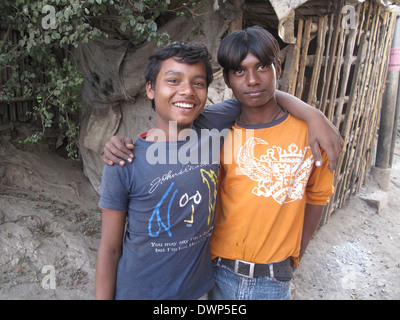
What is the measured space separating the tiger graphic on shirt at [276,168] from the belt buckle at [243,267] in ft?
1.04

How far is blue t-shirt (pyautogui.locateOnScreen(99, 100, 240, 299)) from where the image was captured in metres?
1.38

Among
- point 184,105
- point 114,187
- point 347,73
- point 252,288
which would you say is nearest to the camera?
point 114,187

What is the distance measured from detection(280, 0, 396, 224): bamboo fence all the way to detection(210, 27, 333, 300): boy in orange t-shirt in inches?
65.7

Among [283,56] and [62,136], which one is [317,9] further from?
[62,136]

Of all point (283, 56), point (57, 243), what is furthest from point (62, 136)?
point (283, 56)

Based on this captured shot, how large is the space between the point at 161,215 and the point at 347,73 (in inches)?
132

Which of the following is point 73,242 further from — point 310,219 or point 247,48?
point 247,48

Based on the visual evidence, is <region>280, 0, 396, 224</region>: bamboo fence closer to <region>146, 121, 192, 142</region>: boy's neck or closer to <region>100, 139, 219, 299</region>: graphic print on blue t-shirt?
<region>146, 121, 192, 142</region>: boy's neck

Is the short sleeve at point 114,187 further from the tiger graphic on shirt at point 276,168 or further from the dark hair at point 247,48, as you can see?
the dark hair at point 247,48

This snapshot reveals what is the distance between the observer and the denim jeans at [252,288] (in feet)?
5.22

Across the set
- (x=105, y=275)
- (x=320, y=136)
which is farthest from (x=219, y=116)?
(x=105, y=275)

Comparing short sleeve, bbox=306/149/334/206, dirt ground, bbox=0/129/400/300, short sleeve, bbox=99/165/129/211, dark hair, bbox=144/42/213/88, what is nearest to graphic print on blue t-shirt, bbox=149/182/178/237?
short sleeve, bbox=99/165/129/211

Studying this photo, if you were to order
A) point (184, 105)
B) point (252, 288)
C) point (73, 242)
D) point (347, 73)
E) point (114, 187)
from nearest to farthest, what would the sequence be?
point (114, 187), point (184, 105), point (252, 288), point (73, 242), point (347, 73)

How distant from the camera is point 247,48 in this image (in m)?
1.55
